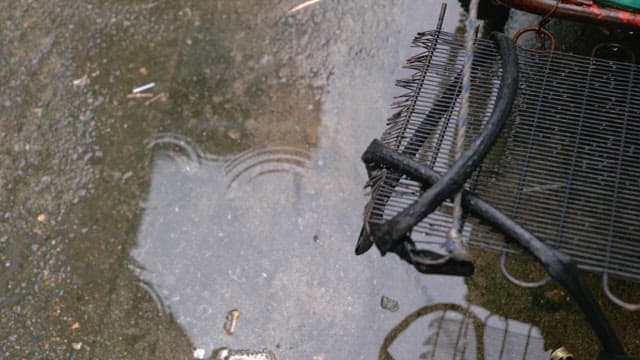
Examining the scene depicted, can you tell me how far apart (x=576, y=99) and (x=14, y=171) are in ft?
8.58

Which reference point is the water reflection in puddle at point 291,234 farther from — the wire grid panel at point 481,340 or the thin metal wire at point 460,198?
the thin metal wire at point 460,198

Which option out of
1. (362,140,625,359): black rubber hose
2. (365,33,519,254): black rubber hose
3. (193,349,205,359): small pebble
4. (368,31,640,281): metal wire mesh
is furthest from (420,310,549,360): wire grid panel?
(365,33,519,254): black rubber hose

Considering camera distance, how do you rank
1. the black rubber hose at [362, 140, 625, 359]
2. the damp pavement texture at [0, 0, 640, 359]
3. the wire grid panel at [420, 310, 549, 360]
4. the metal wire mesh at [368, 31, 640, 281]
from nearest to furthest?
the black rubber hose at [362, 140, 625, 359] < the metal wire mesh at [368, 31, 640, 281] < the wire grid panel at [420, 310, 549, 360] < the damp pavement texture at [0, 0, 640, 359]

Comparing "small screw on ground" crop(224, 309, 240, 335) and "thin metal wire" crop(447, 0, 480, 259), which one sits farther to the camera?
"small screw on ground" crop(224, 309, 240, 335)

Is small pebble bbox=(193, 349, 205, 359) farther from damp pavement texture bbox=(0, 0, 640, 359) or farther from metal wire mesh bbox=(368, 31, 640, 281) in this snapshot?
metal wire mesh bbox=(368, 31, 640, 281)

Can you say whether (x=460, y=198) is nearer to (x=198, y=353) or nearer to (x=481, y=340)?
(x=481, y=340)

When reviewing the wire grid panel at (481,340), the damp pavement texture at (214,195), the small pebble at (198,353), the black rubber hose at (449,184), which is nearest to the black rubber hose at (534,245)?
the black rubber hose at (449,184)

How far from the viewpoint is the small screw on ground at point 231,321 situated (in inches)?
115

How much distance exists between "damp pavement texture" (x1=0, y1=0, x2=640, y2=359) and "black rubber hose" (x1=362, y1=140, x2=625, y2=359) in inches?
36.5

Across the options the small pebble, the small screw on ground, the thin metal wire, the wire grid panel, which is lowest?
the small pebble

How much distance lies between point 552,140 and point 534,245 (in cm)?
82

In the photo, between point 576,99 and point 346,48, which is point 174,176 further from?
point 576,99

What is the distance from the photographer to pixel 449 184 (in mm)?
1820

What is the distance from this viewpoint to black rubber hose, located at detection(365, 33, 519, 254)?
182 cm
